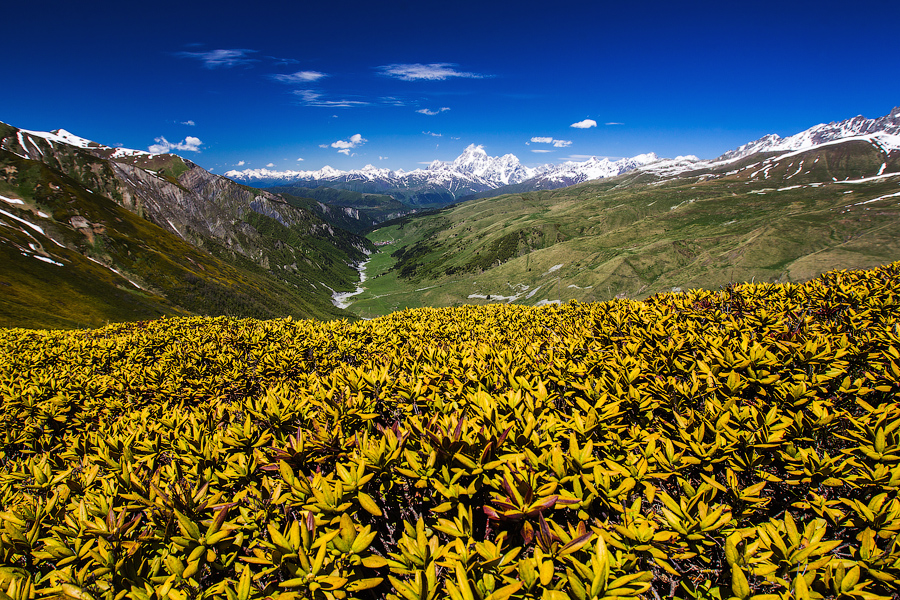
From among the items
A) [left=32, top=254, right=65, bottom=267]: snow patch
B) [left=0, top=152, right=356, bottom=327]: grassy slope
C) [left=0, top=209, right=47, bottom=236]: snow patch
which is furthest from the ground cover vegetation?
[left=0, top=209, right=47, bottom=236]: snow patch

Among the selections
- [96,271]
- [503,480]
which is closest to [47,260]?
[96,271]

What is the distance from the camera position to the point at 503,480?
397cm

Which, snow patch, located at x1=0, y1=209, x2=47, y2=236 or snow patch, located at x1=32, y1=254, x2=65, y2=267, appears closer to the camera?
snow patch, located at x1=32, y1=254, x2=65, y2=267

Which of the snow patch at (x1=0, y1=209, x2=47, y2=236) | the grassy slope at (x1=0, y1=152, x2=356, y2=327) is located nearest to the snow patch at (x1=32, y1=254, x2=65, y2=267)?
the grassy slope at (x1=0, y1=152, x2=356, y2=327)

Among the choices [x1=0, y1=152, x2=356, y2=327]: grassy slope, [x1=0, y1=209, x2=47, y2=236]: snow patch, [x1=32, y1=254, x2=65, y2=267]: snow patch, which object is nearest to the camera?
[x1=0, y1=152, x2=356, y2=327]: grassy slope

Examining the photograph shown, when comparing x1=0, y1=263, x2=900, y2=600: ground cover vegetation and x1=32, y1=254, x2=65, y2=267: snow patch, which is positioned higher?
x1=32, y1=254, x2=65, y2=267: snow patch

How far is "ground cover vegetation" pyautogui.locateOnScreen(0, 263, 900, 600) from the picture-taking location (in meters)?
3.37

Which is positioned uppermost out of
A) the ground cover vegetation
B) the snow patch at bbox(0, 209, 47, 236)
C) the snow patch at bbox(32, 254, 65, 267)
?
the snow patch at bbox(0, 209, 47, 236)

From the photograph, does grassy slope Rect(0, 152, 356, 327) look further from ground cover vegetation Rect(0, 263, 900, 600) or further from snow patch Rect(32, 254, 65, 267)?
ground cover vegetation Rect(0, 263, 900, 600)

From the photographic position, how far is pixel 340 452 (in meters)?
5.49

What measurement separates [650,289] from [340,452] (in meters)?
170

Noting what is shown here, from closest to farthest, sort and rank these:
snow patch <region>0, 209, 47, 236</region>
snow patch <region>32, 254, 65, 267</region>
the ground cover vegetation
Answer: the ground cover vegetation
snow patch <region>32, 254, 65, 267</region>
snow patch <region>0, 209, 47, 236</region>

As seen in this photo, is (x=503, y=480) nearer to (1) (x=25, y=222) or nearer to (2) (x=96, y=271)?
(2) (x=96, y=271)

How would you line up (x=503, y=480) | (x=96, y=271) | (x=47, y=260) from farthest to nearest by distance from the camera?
(x=96, y=271), (x=47, y=260), (x=503, y=480)
